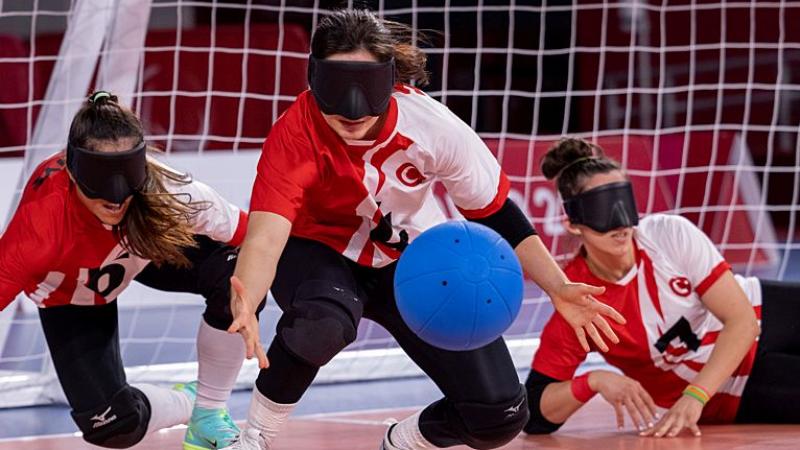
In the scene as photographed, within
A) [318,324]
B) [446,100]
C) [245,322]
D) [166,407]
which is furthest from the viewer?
[446,100]

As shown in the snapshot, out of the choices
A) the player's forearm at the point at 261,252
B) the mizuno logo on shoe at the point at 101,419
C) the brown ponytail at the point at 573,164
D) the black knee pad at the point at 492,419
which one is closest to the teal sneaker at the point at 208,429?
the mizuno logo on shoe at the point at 101,419

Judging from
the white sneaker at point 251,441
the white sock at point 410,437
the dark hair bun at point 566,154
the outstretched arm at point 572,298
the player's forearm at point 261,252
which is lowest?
the white sock at point 410,437

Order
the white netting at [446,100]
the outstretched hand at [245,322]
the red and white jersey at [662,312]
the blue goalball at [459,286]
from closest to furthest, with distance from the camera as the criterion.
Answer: the outstretched hand at [245,322] → the blue goalball at [459,286] → the red and white jersey at [662,312] → the white netting at [446,100]

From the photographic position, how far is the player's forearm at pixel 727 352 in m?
3.93

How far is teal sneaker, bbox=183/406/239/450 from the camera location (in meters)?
3.69

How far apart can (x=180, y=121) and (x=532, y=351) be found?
2.27 m

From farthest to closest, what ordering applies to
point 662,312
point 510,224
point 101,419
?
point 662,312 → point 101,419 → point 510,224

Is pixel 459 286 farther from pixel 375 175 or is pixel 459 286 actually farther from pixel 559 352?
pixel 559 352

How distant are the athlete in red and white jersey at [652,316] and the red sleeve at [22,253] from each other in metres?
1.56

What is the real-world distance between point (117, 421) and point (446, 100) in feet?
14.7

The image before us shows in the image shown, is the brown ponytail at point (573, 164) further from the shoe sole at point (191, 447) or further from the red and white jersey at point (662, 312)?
the shoe sole at point (191, 447)

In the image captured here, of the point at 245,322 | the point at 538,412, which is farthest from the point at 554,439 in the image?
the point at 245,322

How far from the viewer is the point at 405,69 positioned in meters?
3.24

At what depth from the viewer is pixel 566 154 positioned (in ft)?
13.4
